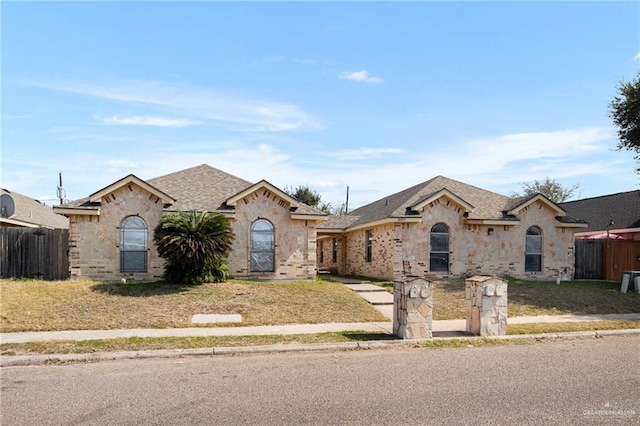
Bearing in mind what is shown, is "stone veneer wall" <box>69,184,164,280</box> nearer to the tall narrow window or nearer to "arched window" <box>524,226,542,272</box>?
the tall narrow window

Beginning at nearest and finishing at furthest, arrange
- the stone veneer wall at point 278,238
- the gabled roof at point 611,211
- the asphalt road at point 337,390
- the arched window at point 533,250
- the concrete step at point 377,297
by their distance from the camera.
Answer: the asphalt road at point 337,390 → the concrete step at point 377,297 → the stone veneer wall at point 278,238 → the arched window at point 533,250 → the gabled roof at point 611,211

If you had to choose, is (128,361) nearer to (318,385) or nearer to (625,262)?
(318,385)

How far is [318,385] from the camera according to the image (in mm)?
7016

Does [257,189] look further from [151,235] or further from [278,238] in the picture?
[151,235]

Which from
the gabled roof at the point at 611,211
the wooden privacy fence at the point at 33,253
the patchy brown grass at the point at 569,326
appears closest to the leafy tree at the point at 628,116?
the gabled roof at the point at 611,211

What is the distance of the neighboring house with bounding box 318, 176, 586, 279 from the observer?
20.8 meters

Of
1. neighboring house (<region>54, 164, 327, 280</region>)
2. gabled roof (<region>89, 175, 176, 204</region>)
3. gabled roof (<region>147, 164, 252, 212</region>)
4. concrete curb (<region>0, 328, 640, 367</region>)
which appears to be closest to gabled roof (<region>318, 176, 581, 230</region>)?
neighboring house (<region>54, 164, 327, 280</region>)

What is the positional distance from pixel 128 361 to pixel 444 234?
15.3 m

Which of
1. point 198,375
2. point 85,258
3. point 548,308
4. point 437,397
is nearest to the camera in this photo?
point 437,397

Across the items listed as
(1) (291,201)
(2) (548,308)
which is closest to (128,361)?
(1) (291,201)

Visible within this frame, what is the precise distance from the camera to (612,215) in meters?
28.8

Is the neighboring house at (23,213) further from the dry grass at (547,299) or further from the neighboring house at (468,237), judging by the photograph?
the dry grass at (547,299)

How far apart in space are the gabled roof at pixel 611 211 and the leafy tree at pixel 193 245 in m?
21.6

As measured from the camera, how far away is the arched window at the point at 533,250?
22.3m
